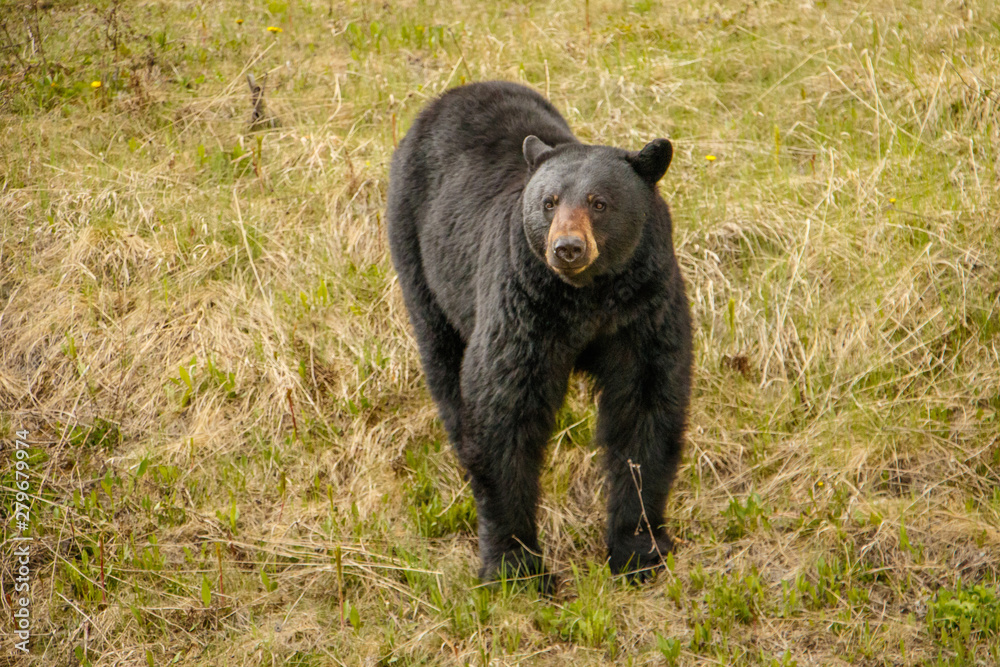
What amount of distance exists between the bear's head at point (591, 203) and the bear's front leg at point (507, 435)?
421mm

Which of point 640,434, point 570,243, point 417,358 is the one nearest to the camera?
point 570,243

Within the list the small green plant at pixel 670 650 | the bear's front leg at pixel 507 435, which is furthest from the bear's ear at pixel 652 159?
the small green plant at pixel 670 650

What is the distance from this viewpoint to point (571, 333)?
3801 mm

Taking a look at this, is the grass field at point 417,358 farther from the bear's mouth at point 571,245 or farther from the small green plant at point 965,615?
the bear's mouth at point 571,245

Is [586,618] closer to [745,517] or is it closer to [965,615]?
[745,517]

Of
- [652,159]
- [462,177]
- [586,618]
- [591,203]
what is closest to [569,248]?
[591,203]

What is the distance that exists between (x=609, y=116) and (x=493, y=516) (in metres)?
3.23

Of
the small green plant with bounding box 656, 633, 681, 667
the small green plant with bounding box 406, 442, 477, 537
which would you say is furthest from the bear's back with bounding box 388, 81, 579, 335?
the small green plant with bounding box 656, 633, 681, 667

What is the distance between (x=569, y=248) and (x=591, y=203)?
1.19 feet

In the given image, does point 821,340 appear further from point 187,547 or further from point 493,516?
point 187,547

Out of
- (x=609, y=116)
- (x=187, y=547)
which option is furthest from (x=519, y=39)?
(x=187, y=547)

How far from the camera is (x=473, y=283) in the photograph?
14.3 ft

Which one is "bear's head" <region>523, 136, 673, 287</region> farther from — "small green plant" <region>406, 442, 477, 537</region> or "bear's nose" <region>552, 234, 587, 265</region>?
"small green plant" <region>406, 442, 477, 537</region>

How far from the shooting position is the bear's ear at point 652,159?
3.78m
